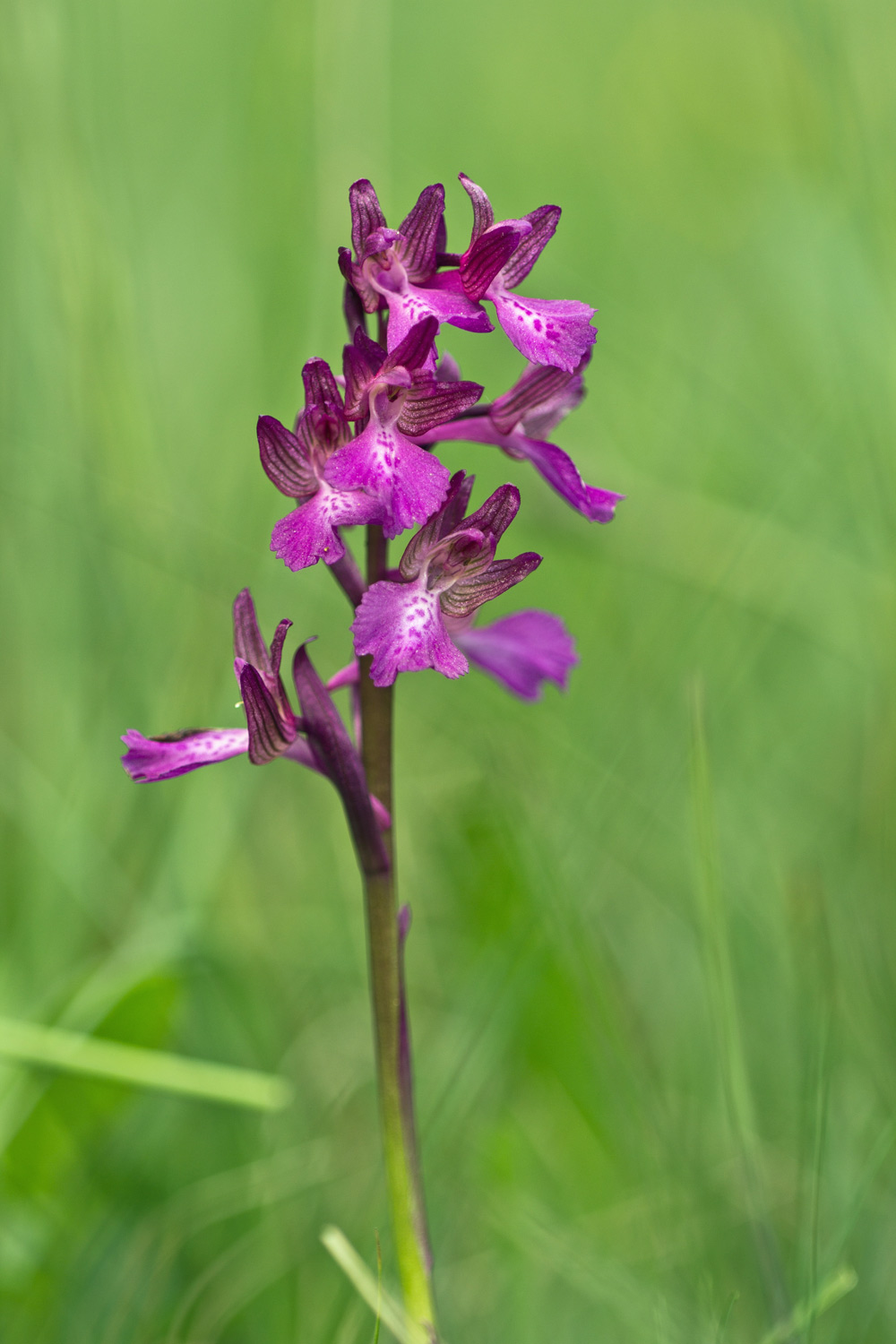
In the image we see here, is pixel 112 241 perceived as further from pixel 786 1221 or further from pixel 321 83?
pixel 786 1221

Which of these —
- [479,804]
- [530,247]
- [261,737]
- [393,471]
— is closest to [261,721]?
[261,737]

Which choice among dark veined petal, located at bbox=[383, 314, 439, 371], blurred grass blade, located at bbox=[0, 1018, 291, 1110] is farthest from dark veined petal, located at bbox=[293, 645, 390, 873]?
blurred grass blade, located at bbox=[0, 1018, 291, 1110]

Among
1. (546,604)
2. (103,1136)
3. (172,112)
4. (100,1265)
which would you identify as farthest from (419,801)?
(172,112)

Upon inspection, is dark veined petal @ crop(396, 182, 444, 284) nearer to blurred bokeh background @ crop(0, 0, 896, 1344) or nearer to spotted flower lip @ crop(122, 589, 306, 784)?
spotted flower lip @ crop(122, 589, 306, 784)

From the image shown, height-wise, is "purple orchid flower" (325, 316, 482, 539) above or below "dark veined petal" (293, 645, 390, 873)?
above

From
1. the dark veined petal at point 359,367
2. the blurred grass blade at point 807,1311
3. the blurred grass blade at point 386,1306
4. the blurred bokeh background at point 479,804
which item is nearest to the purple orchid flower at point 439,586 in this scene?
the dark veined petal at point 359,367

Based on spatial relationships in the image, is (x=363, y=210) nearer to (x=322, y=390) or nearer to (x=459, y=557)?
(x=322, y=390)
